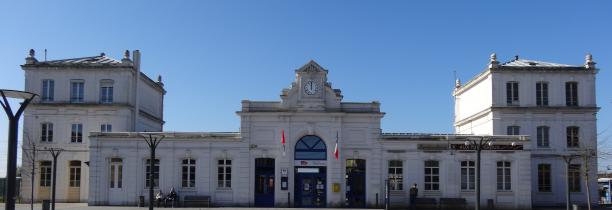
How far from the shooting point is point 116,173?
44.8 m

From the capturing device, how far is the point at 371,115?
45.0 meters

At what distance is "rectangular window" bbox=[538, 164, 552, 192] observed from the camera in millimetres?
48906

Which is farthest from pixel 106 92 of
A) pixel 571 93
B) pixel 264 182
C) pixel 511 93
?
pixel 571 93

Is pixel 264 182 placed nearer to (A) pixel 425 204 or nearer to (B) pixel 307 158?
(B) pixel 307 158

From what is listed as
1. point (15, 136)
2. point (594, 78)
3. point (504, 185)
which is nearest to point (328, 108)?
point (504, 185)

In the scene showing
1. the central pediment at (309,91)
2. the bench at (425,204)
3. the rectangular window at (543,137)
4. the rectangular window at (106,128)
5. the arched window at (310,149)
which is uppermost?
the central pediment at (309,91)

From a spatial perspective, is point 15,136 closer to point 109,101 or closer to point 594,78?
point 109,101

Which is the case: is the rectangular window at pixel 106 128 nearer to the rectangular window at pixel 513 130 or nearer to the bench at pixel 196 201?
the bench at pixel 196 201

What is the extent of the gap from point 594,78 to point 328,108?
19.7 m

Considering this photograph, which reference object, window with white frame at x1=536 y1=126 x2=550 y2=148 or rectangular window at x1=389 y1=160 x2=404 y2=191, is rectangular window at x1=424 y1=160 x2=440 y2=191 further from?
window with white frame at x1=536 y1=126 x2=550 y2=148

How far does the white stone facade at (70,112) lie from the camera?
49.5 metres

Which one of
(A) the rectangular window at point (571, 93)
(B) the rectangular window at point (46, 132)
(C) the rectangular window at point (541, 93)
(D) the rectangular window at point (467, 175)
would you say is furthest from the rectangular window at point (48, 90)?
(A) the rectangular window at point (571, 93)

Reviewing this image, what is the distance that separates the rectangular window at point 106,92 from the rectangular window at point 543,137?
3064cm

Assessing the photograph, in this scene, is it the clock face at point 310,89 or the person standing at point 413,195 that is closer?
the person standing at point 413,195
